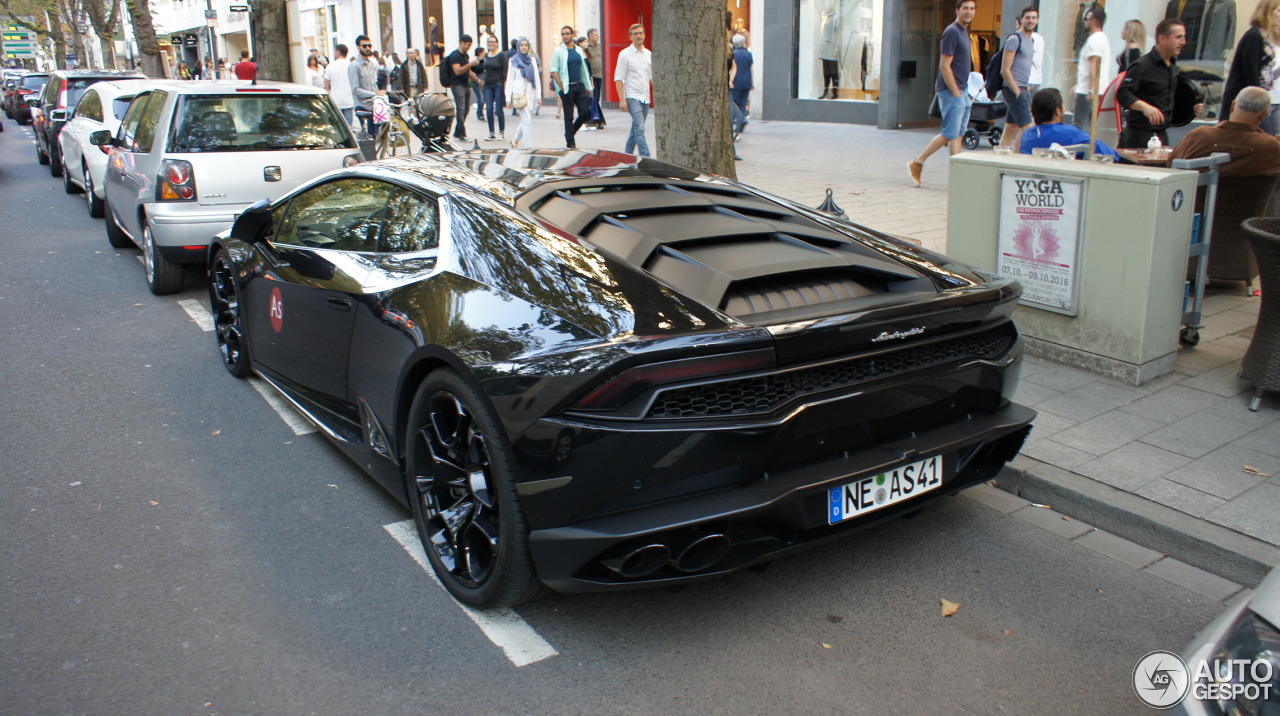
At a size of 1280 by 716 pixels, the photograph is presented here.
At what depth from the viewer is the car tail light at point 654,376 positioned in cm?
278

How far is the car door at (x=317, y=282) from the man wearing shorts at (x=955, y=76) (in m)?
8.01

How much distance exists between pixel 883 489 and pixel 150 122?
7.67m

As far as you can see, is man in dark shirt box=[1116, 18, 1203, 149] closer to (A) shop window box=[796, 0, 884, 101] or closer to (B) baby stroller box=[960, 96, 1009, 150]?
(B) baby stroller box=[960, 96, 1009, 150]

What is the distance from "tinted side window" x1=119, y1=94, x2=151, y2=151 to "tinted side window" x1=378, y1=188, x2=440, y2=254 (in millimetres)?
5951

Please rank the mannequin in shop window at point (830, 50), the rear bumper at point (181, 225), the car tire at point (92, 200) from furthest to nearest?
the mannequin in shop window at point (830, 50) → the car tire at point (92, 200) → the rear bumper at point (181, 225)

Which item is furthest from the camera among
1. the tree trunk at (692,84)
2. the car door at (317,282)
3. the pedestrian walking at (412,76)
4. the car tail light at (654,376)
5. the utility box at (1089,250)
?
the pedestrian walking at (412,76)

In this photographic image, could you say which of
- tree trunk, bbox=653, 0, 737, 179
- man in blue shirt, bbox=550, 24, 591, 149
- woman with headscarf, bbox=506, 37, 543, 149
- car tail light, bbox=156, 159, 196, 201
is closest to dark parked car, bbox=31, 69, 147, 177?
woman with headscarf, bbox=506, 37, 543, 149

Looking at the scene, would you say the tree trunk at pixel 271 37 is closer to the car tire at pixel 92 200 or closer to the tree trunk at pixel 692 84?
the car tire at pixel 92 200

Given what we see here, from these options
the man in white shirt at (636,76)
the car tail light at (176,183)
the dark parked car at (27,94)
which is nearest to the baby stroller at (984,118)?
the man in white shirt at (636,76)

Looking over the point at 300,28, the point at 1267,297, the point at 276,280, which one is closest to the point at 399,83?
the point at 276,280

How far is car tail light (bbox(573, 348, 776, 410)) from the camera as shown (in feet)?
9.11

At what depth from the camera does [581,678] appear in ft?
9.75

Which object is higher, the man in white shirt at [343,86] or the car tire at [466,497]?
the man in white shirt at [343,86]

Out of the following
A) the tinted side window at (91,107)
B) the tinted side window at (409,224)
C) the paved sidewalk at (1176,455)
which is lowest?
the paved sidewalk at (1176,455)
